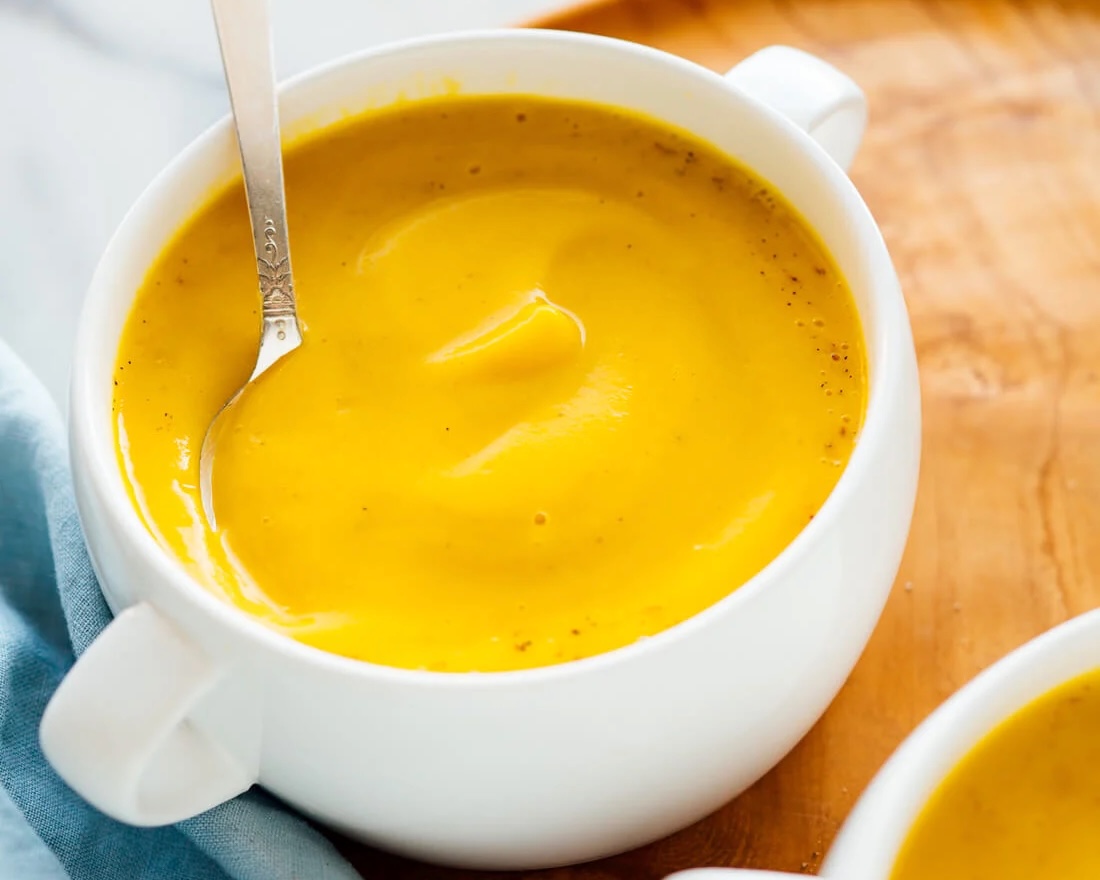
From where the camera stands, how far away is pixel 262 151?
94 centimetres

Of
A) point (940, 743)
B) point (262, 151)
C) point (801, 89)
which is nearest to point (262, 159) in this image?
point (262, 151)

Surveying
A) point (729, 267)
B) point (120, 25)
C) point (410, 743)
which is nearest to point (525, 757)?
point (410, 743)

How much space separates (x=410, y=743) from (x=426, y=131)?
0.48m

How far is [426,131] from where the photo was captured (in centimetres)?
104

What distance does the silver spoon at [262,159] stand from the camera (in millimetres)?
907

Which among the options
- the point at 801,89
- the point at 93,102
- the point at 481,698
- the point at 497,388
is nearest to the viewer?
the point at 481,698

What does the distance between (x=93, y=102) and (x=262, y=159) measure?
598mm

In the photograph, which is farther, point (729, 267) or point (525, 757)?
point (729, 267)

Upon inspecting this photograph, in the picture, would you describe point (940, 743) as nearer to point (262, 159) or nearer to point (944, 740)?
point (944, 740)

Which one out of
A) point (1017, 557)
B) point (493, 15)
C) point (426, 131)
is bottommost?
point (1017, 557)

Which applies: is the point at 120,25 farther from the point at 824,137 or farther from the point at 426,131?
the point at 824,137

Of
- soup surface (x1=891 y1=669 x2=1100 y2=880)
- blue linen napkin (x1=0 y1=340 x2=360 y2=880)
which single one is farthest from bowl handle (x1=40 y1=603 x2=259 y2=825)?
soup surface (x1=891 y1=669 x2=1100 y2=880)

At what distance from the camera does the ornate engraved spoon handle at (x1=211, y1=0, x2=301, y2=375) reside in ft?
2.99

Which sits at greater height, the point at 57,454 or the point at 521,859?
the point at 57,454
